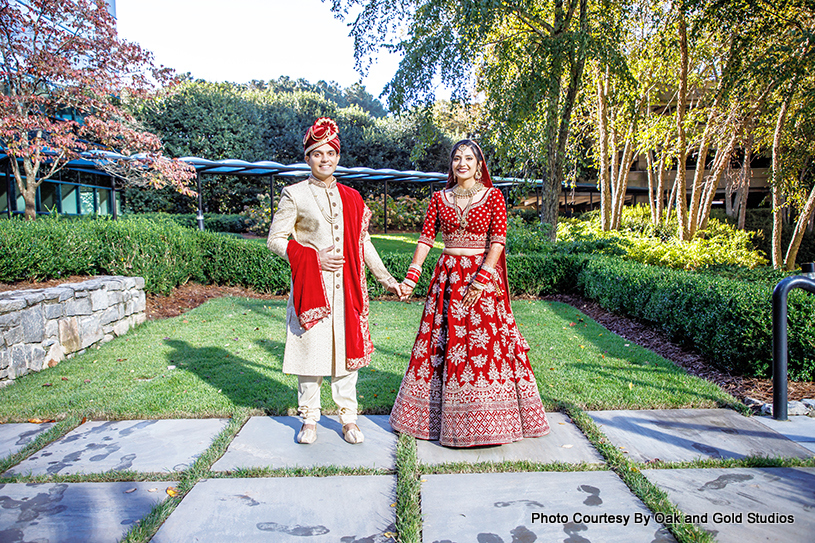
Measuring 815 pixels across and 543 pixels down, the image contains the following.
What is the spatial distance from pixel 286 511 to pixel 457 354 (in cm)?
136

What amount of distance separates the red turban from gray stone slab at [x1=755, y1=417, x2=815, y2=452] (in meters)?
3.53

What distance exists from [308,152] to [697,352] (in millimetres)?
4738

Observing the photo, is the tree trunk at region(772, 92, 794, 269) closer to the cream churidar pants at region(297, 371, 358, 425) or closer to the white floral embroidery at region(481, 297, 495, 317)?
the white floral embroidery at region(481, 297, 495, 317)

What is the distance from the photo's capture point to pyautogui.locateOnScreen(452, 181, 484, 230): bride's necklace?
328 cm

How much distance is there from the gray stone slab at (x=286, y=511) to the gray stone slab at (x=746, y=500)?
4.96ft

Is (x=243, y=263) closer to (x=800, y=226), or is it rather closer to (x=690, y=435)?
(x=690, y=435)

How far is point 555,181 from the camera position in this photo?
10930 mm

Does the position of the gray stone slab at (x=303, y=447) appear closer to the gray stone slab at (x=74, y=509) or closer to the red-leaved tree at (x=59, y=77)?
the gray stone slab at (x=74, y=509)

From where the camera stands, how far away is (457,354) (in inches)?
127

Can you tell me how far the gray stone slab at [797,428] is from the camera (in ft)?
10.6

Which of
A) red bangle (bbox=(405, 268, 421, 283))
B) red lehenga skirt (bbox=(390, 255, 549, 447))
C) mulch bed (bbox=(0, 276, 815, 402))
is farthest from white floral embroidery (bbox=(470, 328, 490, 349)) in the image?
mulch bed (bbox=(0, 276, 815, 402))

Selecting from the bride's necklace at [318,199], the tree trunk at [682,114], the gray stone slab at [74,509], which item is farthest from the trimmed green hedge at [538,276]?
the tree trunk at [682,114]

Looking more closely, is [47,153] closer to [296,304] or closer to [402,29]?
[402,29]

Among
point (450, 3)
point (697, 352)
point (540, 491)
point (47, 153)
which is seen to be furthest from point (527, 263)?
point (47, 153)
